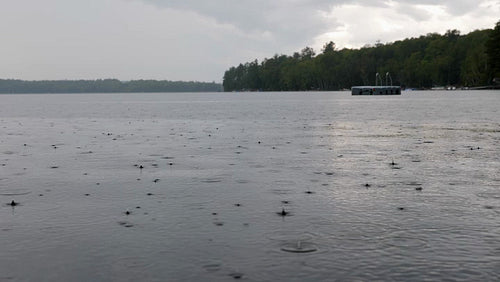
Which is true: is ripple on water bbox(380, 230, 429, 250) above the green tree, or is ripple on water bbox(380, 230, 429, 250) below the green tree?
below

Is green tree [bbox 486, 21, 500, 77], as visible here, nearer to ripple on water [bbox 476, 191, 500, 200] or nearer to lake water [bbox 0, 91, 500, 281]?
lake water [bbox 0, 91, 500, 281]

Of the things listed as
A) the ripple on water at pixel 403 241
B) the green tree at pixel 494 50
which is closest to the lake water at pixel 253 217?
the ripple on water at pixel 403 241

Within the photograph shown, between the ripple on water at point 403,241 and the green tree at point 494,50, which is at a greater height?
the green tree at point 494,50

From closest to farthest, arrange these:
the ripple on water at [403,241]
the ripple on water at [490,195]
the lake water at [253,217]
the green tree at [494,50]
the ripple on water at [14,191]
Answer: the lake water at [253,217] < the ripple on water at [403,241] < the ripple on water at [490,195] < the ripple on water at [14,191] < the green tree at [494,50]

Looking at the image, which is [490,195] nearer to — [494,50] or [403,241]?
[403,241]

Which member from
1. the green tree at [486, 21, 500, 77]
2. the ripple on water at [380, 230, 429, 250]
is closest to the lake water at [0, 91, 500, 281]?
the ripple on water at [380, 230, 429, 250]

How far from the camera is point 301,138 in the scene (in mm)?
33188

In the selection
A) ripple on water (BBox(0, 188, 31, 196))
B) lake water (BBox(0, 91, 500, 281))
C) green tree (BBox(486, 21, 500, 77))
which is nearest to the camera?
lake water (BBox(0, 91, 500, 281))

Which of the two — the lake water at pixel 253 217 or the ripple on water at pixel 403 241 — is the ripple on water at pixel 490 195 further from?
the ripple on water at pixel 403 241

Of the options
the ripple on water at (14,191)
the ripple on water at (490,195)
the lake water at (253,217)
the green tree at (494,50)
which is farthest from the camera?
the green tree at (494,50)

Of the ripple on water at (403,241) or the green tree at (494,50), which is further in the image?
the green tree at (494,50)

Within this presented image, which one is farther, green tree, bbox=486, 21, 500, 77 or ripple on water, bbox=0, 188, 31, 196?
green tree, bbox=486, 21, 500, 77

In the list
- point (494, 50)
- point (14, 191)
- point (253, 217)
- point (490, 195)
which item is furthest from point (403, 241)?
point (494, 50)

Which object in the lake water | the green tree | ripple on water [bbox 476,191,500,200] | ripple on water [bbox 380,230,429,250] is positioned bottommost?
the lake water
